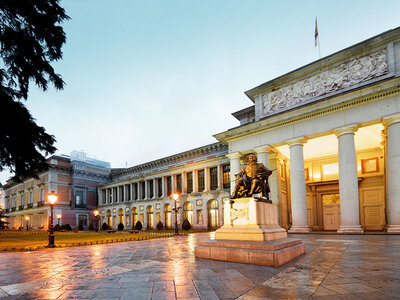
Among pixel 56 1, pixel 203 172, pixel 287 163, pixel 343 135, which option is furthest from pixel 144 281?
pixel 203 172

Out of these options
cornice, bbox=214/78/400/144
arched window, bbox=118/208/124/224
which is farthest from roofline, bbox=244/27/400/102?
arched window, bbox=118/208/124/224

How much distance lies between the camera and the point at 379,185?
86.1 feet

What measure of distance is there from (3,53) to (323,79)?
2186 cm

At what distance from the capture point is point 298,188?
22.3 m

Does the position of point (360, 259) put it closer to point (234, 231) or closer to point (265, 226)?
point (265, 226)

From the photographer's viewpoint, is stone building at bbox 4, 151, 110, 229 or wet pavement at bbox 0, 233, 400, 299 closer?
wet pavement at bbox 0, 233, 400, 299

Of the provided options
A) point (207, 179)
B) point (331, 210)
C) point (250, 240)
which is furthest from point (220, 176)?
point (250, 240)

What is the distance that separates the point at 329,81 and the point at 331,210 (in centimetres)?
1453

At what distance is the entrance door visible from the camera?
28562 millimetres

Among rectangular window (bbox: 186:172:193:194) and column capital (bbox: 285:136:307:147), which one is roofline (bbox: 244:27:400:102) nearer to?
column capital (bbox: 285:136:307:147)

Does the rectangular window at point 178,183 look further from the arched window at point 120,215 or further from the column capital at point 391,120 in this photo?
the column capital at point 391,120

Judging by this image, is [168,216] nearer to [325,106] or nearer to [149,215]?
[149,215]

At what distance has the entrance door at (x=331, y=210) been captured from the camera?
2856 centimetres

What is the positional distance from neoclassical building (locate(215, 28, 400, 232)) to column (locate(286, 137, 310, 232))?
79 millimetres
